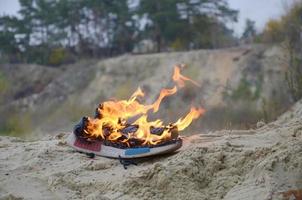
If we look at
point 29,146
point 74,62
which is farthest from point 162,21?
point 29,146

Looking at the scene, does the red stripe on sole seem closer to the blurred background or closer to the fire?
the fire

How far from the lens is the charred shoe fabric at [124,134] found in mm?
7062

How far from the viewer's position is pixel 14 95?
41281mm

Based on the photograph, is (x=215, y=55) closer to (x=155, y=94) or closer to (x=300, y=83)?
(x=155, y=94)

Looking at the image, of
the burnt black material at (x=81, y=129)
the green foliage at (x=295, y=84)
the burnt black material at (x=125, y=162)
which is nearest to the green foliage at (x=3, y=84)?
the green foliage at (x=295, y=84)

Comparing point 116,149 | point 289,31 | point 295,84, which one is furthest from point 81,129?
point 289,31

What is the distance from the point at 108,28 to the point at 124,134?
37.3m

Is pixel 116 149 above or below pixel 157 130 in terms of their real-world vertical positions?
below

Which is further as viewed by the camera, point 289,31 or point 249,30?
point 249,30

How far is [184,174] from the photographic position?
20.6ft

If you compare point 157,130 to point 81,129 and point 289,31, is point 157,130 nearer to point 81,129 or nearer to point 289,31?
point 81,129

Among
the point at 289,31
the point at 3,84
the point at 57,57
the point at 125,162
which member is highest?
the point at 289,31

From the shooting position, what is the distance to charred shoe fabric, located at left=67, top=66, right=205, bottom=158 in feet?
23.2

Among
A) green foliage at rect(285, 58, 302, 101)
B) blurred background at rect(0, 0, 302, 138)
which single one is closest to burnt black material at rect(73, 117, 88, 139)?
green foliage at rect(285, 58, 302, 101)
